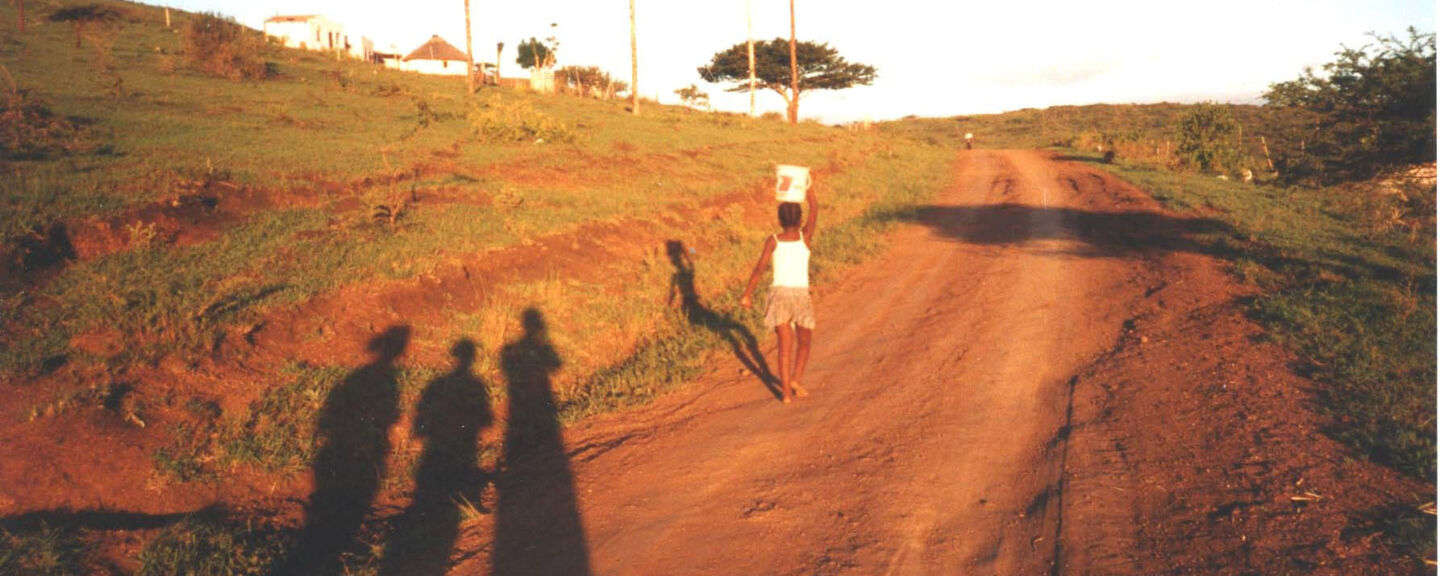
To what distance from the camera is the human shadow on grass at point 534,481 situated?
13.9 ft

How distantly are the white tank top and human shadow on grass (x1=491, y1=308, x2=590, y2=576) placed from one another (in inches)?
82.0

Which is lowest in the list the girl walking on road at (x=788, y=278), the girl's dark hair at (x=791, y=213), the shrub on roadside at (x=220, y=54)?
the girl walking on road at (x=788, y=278)

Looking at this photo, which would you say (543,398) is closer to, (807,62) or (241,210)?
(241,210)

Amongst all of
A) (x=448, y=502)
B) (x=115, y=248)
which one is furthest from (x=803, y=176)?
(x=115, y=248)

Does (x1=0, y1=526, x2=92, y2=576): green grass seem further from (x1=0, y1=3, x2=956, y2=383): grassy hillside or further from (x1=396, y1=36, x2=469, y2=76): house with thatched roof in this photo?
(x1=396, y1=36, x2=469, y2=76): house with thatched roof

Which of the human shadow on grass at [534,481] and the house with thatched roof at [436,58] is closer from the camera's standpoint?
the human shadow on grass at [534,481]

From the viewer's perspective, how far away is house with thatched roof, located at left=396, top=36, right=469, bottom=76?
203ft

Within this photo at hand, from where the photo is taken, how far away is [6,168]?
31.9 feet

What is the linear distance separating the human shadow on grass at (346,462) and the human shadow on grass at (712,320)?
311cm

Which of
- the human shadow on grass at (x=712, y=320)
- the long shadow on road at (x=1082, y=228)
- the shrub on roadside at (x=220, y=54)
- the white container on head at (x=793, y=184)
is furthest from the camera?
the shrub on roadside at (x=220, y=54)

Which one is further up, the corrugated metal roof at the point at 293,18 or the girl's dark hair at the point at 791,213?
the corrugated metal roof at the point at 293,18

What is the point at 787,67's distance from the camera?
4812 centimetres

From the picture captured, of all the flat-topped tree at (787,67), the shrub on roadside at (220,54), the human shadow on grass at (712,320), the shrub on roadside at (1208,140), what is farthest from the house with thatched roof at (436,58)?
the human shadow on grass at (712,320)

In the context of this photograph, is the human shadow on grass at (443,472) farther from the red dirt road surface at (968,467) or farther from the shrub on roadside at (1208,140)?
the shrub on roadside at (1208,140)
